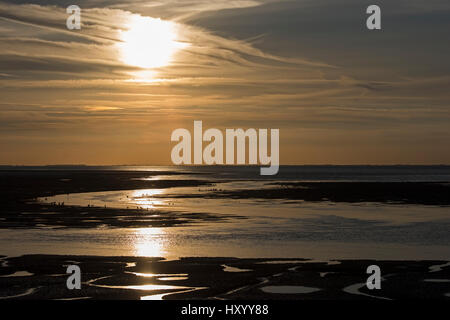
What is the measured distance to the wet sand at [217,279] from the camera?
1625 centimetres

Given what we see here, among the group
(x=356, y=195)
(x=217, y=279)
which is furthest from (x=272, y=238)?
(x=356, y=195)

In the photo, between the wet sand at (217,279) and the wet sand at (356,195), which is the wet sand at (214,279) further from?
the wet sand at (356,195)

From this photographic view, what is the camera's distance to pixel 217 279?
60.0ft

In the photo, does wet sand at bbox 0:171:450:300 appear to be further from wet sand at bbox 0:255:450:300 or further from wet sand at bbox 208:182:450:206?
wet sand at bbox 208:182:450:206

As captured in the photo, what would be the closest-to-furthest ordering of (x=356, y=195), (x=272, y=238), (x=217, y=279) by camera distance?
1. (x=217, y=279)
2. (x=272, y=238)
3. (x=356, y=195)

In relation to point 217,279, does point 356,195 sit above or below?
above

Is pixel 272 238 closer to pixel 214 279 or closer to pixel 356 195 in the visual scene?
pixel 214 279

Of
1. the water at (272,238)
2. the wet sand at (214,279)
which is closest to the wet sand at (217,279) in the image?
the wet sand at (214,279)

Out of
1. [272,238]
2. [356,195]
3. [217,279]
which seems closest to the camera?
[217,279]

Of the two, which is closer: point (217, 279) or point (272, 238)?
point (217, 279)

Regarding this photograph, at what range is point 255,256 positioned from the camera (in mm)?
22812

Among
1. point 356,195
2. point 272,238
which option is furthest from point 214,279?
point 356,195

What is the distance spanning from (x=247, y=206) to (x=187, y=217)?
9850 millimetres
